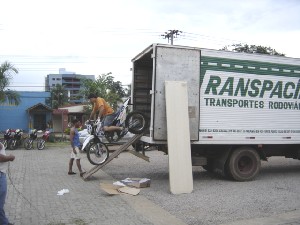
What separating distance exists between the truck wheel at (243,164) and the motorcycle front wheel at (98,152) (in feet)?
11.0

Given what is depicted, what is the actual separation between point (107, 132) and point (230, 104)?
3.49m

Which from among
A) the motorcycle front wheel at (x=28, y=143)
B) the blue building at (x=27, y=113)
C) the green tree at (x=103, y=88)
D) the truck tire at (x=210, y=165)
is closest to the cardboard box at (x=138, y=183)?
the truck tire at (x=210, y=165)

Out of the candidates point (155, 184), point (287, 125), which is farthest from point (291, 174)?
point (155, 184)

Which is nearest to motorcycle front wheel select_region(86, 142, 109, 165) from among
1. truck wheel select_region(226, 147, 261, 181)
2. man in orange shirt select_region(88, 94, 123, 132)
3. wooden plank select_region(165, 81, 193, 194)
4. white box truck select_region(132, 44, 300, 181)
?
man in orange shirt select_region(88, 94, 123, 132)

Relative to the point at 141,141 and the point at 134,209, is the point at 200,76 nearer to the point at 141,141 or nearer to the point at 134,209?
the point at 141,141

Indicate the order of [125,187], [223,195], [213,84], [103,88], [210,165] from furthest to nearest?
1. [103,88]
2. [210,165]
3. [213,84]
4. [125,187]
5. [223,195]

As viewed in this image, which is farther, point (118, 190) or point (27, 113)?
point (27, 113)

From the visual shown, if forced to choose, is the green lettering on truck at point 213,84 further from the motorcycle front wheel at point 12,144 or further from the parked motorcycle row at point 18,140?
the motorcycle front wheel at point 12,144

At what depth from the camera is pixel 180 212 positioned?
6656mm

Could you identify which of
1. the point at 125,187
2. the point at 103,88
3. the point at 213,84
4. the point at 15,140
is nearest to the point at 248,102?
the point at 213,84

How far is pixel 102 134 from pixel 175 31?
84.1 ft

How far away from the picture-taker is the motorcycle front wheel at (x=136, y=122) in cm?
985

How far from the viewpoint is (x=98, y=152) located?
33.6ft

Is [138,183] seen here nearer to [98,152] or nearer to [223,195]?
[98,152]
